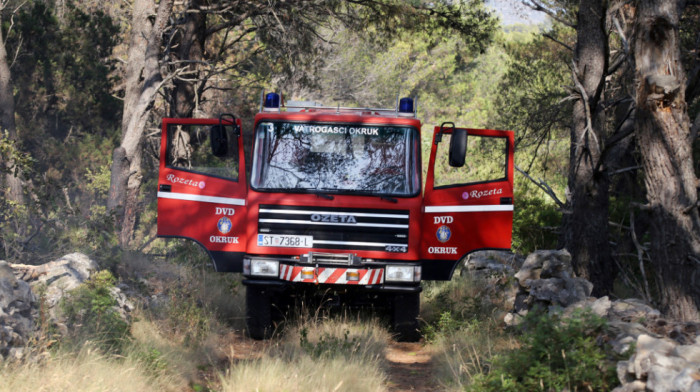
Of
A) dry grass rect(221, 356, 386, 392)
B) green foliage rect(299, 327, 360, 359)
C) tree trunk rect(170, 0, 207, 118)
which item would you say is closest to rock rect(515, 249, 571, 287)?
green foliage rect(299, 327, 360, 359)

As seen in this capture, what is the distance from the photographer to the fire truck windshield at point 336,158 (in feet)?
30.0

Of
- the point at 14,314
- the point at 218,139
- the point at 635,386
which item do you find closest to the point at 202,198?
the point at 218,139

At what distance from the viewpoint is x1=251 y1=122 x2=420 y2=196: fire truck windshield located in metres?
9.15

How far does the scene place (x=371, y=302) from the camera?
32.0 ft

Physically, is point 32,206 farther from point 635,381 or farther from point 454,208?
point 635,381

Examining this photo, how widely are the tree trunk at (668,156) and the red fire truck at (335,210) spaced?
1506 mm

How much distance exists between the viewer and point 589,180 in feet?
37.2

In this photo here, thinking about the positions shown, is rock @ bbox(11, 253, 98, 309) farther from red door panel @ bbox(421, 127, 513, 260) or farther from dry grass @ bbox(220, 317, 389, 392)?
red door panel @ bbox(421, 127, 513, 260)

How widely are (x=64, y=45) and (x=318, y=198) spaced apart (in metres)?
16.5

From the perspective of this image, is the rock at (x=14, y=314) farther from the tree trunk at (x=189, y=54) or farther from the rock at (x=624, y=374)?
the tree trunk at (x=189, y=54)

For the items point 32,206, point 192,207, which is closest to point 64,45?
point 32,206

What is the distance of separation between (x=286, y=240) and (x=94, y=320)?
2392mm

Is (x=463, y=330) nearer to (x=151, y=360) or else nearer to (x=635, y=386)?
(x=151, y=360)

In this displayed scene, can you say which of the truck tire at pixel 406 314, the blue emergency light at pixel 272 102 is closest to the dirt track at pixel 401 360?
the truck tire at pixel 406 314
